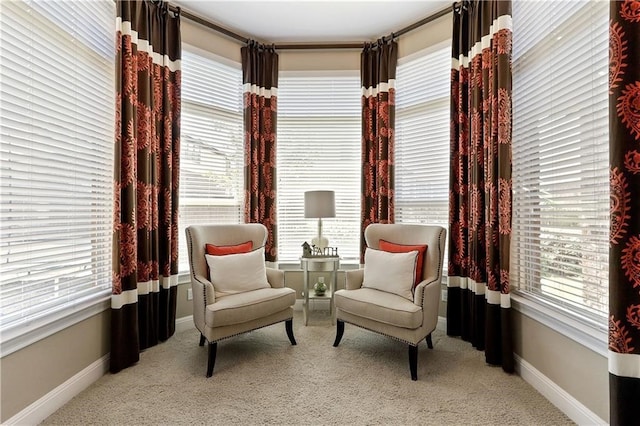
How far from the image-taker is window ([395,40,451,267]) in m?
3.32

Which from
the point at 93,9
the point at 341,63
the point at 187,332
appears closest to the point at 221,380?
the point at 187,332

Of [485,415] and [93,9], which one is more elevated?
[93,9]

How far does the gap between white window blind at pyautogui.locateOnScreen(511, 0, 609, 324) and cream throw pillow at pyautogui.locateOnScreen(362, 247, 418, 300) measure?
2.48 ft

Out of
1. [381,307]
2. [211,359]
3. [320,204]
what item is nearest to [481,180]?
[381,307]

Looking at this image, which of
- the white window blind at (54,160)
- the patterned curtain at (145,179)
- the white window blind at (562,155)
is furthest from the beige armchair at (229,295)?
the white window blind at (562,155)

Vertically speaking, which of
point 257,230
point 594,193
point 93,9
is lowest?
point 257,230

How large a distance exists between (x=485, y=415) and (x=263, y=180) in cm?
289

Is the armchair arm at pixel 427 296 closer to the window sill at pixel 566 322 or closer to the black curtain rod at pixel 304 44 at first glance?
the window sill at pixel 566 322

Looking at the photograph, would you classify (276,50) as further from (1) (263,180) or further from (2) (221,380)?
(2) (221,380)

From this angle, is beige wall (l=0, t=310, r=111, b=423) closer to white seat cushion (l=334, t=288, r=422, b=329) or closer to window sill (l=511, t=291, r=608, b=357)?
white seat cushion (l=334, t=288, r=422, b=329)

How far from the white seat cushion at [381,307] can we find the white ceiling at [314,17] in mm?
2719

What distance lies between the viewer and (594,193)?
173cm

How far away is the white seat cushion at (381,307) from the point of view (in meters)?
2.29

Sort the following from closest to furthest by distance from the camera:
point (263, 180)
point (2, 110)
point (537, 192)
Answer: point (2, 110) → point (537, 192) → point (263, 180)
